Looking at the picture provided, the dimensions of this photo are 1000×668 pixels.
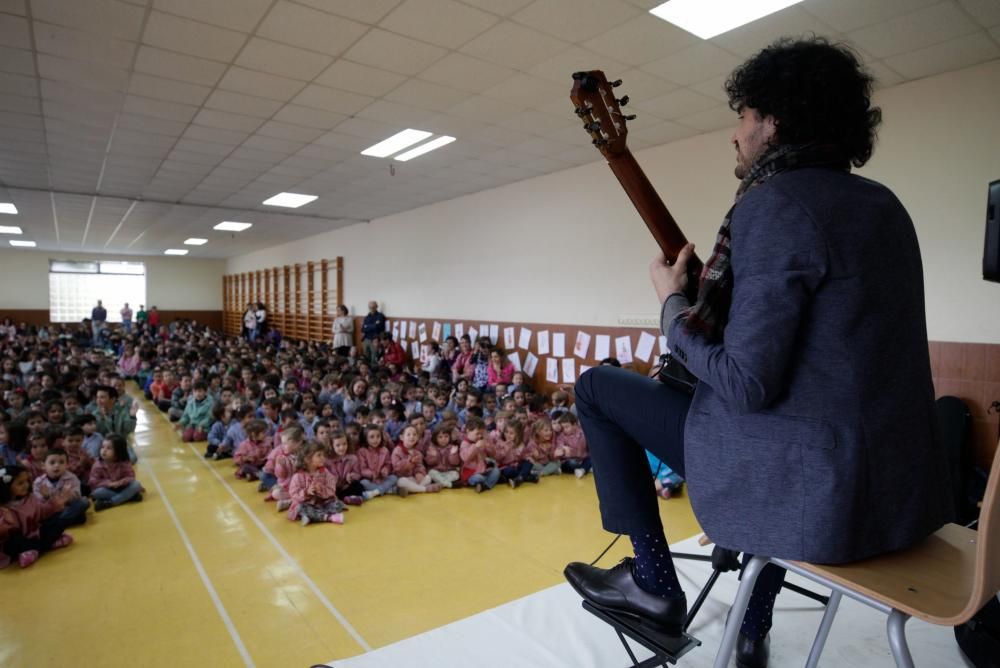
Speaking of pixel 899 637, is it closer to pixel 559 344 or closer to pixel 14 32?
pixel 14 32

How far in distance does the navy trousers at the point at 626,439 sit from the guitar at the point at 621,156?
78mm

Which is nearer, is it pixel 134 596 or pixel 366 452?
pixel 134 596

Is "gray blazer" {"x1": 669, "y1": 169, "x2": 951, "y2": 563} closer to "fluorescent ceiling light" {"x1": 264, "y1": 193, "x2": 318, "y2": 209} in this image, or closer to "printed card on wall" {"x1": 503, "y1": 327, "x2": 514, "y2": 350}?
"printed card on wall" {"x1": 503, "y1": 327, "x2": 514, "y2": 350}

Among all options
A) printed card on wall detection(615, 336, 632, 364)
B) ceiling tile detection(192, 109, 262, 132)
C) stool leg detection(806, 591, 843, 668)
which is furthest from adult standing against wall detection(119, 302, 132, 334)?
stool leg detection(806, 591, 843, 668)

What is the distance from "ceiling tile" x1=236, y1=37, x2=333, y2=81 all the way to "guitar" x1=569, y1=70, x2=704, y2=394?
320 cm

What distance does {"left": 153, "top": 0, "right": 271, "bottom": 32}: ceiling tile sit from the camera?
3.22 metres

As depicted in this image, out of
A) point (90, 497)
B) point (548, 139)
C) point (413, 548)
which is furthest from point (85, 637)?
point (548, 139)

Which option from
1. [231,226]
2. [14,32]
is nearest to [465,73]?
[14,32]

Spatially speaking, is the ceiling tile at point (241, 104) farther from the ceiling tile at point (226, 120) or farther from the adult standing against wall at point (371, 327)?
the adult standing against wall at point (371, 327)

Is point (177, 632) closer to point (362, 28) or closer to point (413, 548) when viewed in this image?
point (413, 548)

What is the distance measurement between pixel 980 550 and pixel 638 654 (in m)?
1.33

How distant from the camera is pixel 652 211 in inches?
51.1

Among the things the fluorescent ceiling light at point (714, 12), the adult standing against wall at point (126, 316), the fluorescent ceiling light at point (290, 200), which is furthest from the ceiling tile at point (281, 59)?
the adult standing against wall at point (126, 316)

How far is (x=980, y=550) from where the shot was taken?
830mm
